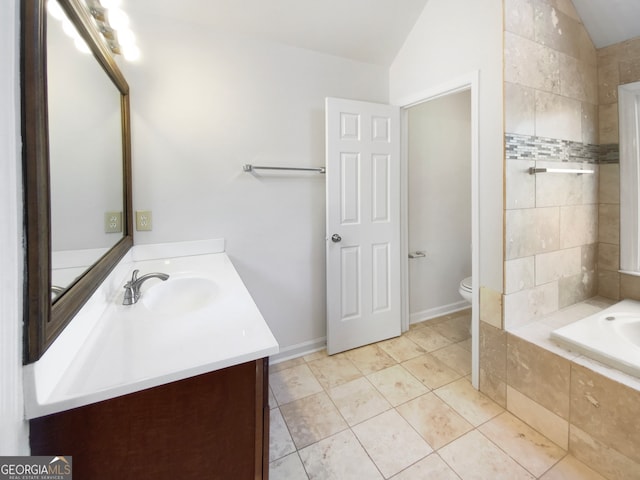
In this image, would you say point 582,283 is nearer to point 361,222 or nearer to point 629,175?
point 629,175

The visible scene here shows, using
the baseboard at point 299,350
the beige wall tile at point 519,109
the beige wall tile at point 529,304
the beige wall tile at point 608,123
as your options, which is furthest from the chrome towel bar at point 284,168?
the beige wall tile at point 608,123

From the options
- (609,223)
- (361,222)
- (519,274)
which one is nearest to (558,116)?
(609,223)

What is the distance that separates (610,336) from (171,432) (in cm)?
200

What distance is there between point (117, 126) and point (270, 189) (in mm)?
929

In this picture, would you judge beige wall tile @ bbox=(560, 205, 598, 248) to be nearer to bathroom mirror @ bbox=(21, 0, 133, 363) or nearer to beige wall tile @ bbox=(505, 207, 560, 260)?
beige wall tile @ bbox=(505, 207, 560, 260)

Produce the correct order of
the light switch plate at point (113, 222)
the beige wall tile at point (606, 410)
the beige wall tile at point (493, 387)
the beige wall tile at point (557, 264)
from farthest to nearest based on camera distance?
the beige wall tile at point (557, 264) → the beige wall tile at point (493, 387) → the light switch plate at point (113, 222) → the beige wall tile at point (606, 410)

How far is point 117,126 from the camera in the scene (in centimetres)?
151

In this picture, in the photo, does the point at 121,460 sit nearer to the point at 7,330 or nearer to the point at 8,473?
the point at 8,473

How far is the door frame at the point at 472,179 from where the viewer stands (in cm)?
174

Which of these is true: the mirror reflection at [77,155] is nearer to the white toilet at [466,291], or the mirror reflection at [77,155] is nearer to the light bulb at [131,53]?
the light bulb at [131,53]

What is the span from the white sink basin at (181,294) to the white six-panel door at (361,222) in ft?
3.28

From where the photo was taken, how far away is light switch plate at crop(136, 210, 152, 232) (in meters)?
1.75

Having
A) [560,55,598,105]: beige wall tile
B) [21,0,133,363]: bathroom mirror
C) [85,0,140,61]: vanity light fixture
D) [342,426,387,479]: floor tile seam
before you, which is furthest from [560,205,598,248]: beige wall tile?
[85,0,140,61]: vanity light fixture

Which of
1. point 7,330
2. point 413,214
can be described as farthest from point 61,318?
point 413,214
